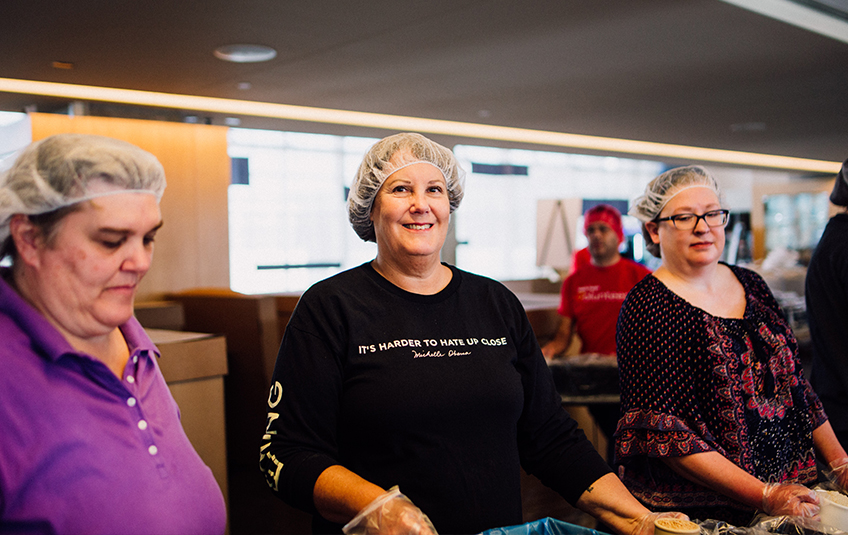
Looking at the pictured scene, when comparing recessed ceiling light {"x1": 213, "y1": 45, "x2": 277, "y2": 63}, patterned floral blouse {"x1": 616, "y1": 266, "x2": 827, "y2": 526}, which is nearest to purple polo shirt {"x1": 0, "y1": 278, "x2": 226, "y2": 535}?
patterned floral blouse {"x1": 616, "y1": 266, "x2": 827, "y2": 526}

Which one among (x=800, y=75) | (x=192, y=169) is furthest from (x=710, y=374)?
(x=192, y=169)

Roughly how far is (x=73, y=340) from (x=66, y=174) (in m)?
0.20

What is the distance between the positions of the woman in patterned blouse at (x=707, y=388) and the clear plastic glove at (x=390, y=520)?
69 cm

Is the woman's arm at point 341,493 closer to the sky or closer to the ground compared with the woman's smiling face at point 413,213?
closer to the ground

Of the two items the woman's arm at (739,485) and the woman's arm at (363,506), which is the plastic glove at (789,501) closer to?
the woman's arm at (739,485)

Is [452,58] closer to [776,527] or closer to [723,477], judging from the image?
[723,477]

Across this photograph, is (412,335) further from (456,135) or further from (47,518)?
(456,135)

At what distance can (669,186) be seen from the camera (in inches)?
68.9

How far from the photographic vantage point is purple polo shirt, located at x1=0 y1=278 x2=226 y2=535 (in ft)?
2.49

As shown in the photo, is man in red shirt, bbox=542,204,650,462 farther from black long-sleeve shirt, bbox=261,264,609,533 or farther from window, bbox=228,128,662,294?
window, bbox=228,128,662,294

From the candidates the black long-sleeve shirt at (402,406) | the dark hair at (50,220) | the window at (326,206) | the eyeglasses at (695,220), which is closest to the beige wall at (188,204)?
the window at (326,206)

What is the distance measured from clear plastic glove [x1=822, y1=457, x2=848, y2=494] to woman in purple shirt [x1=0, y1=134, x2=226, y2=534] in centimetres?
147

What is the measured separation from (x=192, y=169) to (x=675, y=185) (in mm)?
4649

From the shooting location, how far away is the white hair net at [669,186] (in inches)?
68.5
